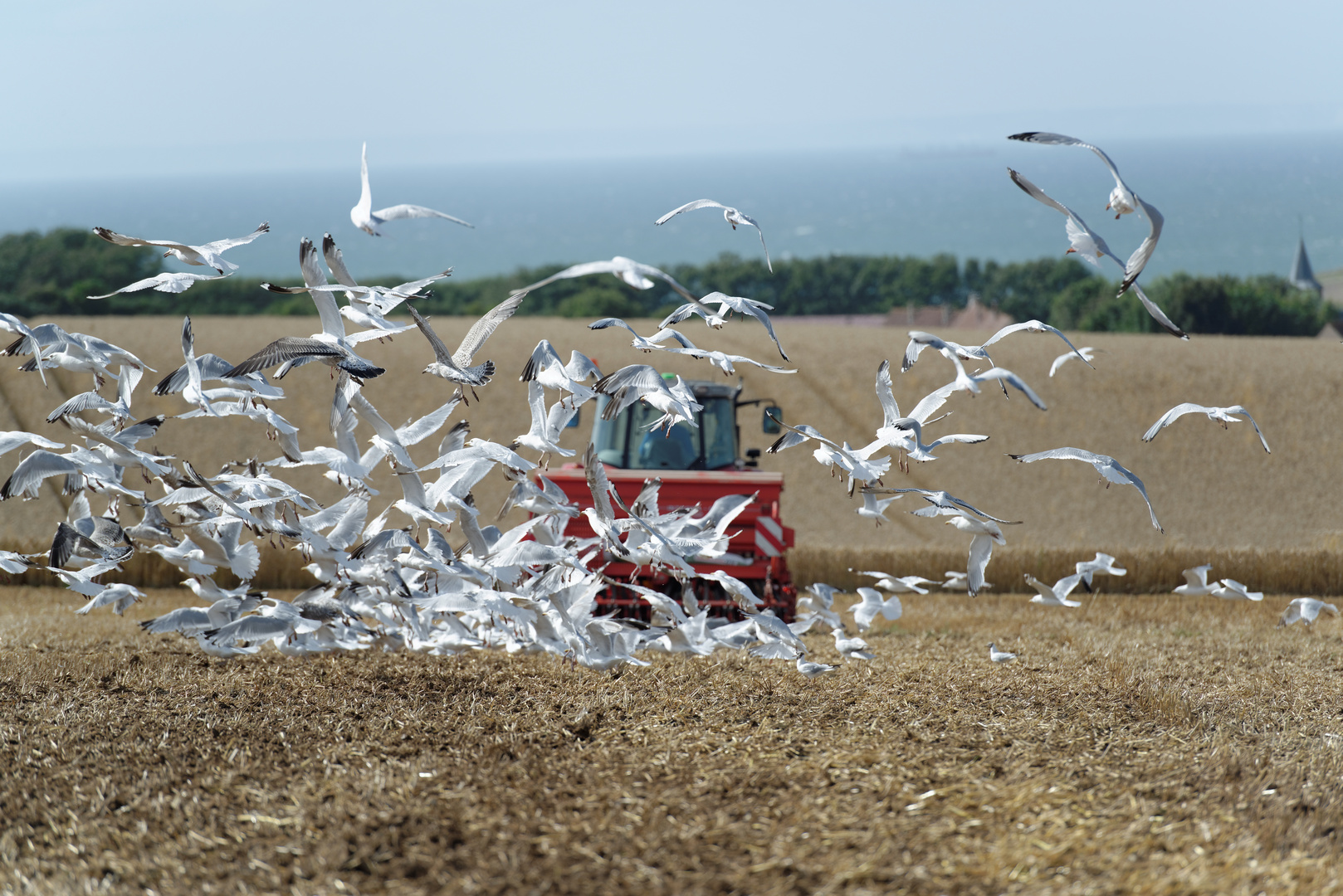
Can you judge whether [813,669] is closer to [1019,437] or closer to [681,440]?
[681,440]

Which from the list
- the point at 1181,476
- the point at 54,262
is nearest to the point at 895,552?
the point at 1181,476

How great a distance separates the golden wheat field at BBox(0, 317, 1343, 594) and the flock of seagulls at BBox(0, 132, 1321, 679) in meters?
4.91

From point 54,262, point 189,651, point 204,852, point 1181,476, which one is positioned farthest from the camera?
point 54,262

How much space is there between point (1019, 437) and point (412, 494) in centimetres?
1033

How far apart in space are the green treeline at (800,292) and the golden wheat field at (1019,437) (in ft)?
12.8

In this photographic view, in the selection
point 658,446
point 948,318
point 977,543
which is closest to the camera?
point 977,543

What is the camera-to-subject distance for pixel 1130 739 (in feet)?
12.4

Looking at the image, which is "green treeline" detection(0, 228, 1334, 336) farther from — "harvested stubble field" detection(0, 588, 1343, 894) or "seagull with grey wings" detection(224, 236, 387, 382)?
"harvested stubble field" detection(0, 588, 1343, 894)

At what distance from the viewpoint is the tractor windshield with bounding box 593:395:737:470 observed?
761 centimetres

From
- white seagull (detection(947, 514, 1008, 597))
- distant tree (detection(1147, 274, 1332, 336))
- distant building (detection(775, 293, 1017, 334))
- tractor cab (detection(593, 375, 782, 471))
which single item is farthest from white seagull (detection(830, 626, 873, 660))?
distant tree (detection(1147, 274, 1332, 336))

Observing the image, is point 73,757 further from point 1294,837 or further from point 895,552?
point 895,552

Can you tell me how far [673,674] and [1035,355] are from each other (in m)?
11.9

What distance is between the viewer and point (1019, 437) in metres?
13.3

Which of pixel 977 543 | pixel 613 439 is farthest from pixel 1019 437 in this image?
pixel 977 543
